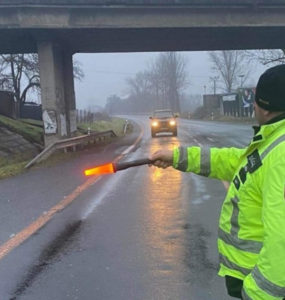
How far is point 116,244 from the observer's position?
21.5 feet

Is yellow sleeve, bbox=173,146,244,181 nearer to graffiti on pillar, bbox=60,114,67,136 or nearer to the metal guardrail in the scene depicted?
the metal guardrail

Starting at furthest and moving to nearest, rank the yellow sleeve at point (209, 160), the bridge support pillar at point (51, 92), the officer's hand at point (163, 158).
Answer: the bridge support pillar at point (51, 92) < the officer's hand at point (163, 158) < the yellow sleeve at point (209, 160)

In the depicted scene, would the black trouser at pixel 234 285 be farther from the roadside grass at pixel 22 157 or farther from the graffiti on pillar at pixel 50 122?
the graffiti on pillar at pixel 50 122

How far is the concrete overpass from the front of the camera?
70.8 ft

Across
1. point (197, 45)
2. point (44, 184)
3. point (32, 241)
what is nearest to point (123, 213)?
point (32, 241)

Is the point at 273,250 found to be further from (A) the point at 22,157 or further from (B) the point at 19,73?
(B) the point at 19,73

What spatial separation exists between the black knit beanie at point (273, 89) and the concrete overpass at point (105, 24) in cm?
2030

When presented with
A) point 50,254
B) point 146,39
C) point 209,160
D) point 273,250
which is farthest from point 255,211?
point 146,39

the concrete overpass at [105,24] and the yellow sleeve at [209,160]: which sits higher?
the concrete overpass at [105,24]

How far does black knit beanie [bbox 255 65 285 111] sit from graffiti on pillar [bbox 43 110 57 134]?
69.4 feet

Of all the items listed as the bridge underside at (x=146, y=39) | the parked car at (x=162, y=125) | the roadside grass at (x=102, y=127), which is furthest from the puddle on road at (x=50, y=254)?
the roadside grass at (x=102, y=127)

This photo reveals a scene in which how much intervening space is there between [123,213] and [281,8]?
18.0 meters

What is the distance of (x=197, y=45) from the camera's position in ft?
93.9

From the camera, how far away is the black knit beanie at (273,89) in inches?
85.7
